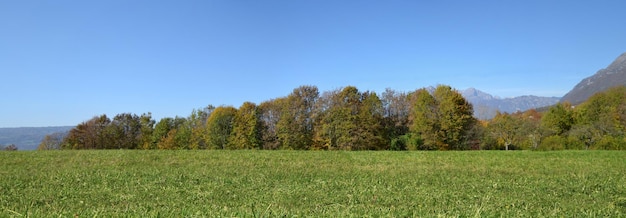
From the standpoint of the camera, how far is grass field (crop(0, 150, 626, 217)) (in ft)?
19.3

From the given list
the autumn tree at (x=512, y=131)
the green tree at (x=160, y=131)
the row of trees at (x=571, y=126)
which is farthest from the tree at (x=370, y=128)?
the green tree at (x=160, y=131)

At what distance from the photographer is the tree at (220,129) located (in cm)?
6300

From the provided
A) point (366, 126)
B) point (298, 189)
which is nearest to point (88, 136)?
point (366, 126)

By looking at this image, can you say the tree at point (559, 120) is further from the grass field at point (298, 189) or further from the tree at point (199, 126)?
the tree at point (199, 126)

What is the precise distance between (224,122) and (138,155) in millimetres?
39653

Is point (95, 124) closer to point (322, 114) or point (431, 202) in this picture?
point (322, 114)

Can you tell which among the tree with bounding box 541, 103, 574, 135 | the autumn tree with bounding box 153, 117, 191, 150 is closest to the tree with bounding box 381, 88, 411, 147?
the tree with bounding box 541, 103, 574, 135

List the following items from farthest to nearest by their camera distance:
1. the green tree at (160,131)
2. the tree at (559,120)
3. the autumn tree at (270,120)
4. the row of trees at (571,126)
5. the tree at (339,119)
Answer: the green tree at (160,131), the tree at (559,120), the autumn tree at (270,120), the tree at (339,119), the row of trees at (571,126)

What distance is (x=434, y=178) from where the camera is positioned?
1541 cm

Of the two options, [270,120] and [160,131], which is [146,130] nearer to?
[160,131]

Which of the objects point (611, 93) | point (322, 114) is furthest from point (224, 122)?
point (611, 93)

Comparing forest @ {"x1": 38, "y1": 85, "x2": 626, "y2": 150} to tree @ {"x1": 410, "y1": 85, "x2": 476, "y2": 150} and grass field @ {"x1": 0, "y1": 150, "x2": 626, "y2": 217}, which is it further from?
grass field @ {"x1": 0, "y1": 150, "x2": 626, "y2": 217}

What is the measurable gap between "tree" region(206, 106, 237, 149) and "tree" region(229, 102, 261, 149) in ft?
3.84

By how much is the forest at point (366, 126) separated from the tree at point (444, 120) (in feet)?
0.45
